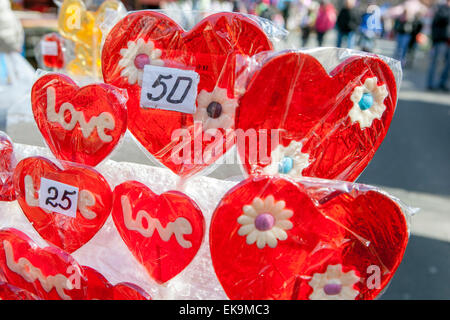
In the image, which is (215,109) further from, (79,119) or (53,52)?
(53,52)

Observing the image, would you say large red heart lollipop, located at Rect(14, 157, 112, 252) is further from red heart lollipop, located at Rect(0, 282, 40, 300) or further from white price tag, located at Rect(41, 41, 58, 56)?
white price tag, located at Rect(41, 41, 58, 56)

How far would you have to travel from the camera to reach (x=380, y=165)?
10.9 feet

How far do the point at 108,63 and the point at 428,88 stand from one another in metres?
6.11

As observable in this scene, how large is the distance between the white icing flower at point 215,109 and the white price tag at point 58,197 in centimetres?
29

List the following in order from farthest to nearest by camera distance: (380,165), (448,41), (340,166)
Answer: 1. (448,41)
2. (380,165)
3. (340,166)

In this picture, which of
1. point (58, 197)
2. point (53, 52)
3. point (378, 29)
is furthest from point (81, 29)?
point (378, 29)

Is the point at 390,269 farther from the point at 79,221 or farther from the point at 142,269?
the point at 79,221

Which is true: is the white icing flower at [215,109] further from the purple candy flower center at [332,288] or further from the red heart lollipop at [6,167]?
the red heart lollipop at [6,167]

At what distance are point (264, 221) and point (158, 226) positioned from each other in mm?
218

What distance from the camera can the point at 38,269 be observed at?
890mm

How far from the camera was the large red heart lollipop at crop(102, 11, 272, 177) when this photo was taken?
79cm

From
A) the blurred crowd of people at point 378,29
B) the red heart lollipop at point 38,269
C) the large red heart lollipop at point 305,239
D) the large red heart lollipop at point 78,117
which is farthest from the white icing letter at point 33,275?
the blurred crowd of people at point 378,29

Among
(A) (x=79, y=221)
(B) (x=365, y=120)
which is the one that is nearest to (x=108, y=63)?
(A) (x=79, y=221)

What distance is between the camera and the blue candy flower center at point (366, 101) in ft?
2.59
